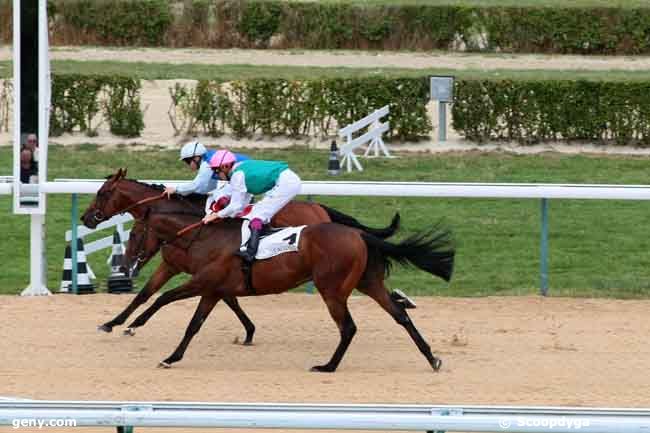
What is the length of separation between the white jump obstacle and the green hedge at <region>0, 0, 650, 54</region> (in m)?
8.01

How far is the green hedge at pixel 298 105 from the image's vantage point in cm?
→ 1730

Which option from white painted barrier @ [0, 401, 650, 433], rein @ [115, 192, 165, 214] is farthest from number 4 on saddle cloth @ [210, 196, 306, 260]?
white painted barrier @ [0, 401, 650, 433]

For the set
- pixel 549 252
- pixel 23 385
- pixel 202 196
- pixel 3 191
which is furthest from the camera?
pixel 549 252

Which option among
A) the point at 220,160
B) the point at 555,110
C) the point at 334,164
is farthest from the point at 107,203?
the point at 555,110

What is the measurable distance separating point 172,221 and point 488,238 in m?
4.36

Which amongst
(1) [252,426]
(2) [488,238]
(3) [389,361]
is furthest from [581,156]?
(1) [252,426]

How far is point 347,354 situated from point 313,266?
0.74 m

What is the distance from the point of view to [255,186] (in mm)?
9148

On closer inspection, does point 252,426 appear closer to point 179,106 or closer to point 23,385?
point 23,385

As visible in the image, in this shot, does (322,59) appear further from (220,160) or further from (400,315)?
(400,315)

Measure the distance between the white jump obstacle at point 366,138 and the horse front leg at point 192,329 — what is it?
6847 millimetres

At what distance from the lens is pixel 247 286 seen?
8852 millimetres

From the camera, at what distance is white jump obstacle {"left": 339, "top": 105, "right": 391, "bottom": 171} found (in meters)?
15.7

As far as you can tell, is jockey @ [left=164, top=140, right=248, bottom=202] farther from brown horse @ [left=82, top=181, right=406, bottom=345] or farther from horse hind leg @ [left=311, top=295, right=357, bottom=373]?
horse hind leg @ [left=311, top=295, right=357, bottom=373]
